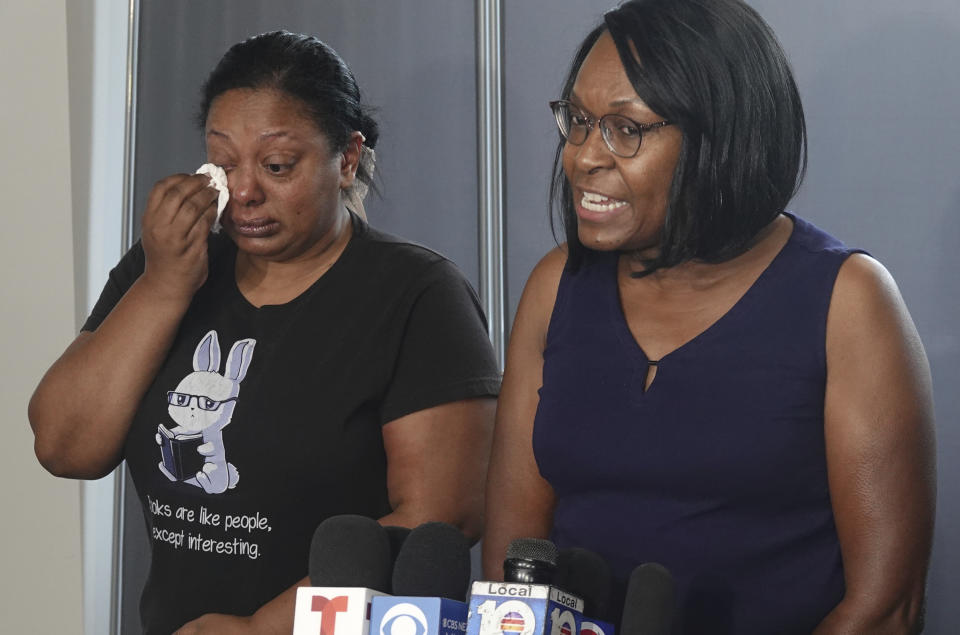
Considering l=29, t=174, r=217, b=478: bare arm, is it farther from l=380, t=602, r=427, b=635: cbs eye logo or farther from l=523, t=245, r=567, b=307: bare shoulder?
l=380, t=602, r=427, b=635: cbs eye logo

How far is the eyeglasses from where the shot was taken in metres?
1.87

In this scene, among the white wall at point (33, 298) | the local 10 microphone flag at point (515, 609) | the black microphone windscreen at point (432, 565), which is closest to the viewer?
the local 10 microphone flag at point (515, 609)

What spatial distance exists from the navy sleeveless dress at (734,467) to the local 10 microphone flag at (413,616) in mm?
493

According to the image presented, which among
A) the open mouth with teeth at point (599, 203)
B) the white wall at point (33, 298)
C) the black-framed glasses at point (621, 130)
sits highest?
the black-framed glasses at point (621, 130)

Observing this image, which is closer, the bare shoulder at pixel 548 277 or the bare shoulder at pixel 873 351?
the bare shoulder at pixel 873 351

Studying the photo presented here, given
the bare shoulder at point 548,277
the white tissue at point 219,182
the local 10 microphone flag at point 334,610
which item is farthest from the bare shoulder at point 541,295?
the local 10 microphone flag at point 334,610

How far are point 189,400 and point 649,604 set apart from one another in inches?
41.6

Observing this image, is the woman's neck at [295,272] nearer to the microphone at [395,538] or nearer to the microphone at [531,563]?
the microphone at [395,538]

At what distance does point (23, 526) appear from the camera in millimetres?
3090

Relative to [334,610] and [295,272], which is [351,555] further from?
[295,272]

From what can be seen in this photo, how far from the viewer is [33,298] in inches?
123

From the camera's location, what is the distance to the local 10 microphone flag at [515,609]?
0.97 meters

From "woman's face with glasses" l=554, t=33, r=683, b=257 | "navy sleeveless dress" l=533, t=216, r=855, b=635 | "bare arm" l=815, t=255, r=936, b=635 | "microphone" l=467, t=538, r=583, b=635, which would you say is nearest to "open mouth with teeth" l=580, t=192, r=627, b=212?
"woman's face with glasses" l=554, t=33, r=683, b=257

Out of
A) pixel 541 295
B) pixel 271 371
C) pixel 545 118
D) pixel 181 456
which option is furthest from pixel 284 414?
pixel 545 118
